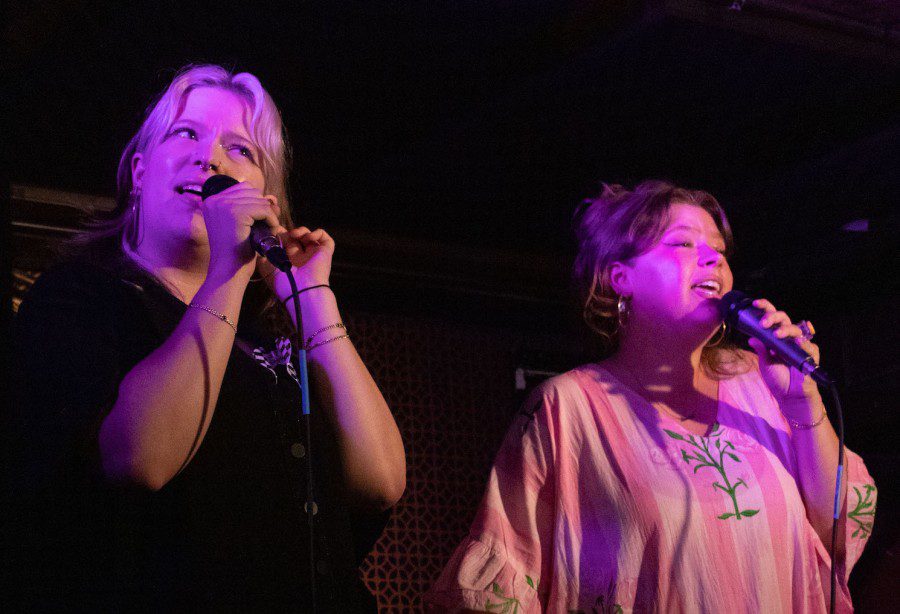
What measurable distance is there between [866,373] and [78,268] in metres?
3.11

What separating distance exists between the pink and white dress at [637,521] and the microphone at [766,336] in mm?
251

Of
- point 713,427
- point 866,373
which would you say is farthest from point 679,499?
point 866,373

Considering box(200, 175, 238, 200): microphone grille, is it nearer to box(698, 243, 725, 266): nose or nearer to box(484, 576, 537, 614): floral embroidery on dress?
box(484, 576, 537, 614): floral embroidery on dress

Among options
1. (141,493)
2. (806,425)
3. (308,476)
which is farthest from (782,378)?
(141,493)

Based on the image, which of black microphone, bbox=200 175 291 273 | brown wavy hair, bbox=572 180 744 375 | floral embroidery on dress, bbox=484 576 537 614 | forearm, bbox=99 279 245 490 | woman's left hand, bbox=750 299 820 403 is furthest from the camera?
brown wavy hair, bbox=572 180 744 375

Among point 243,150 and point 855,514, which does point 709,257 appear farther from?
point 243,150

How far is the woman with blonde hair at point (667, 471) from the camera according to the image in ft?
6.31

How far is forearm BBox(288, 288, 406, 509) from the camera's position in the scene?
156 cm

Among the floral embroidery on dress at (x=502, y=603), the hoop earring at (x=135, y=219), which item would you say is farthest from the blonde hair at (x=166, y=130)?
the floral embroidery on dress at (x=502, y=603)

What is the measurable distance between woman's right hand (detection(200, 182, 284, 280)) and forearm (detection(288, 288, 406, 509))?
19 cm

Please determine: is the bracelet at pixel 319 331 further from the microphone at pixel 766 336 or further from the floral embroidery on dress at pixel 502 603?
the microphone at pixel 766 336

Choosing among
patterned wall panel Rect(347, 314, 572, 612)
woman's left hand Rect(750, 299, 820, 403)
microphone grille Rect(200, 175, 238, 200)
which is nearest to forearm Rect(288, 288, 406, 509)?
Answer: microphone grille Rect(200, 175, 238, 200)

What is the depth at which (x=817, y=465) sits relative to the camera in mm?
2064

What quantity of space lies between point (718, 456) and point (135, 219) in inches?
47.2
